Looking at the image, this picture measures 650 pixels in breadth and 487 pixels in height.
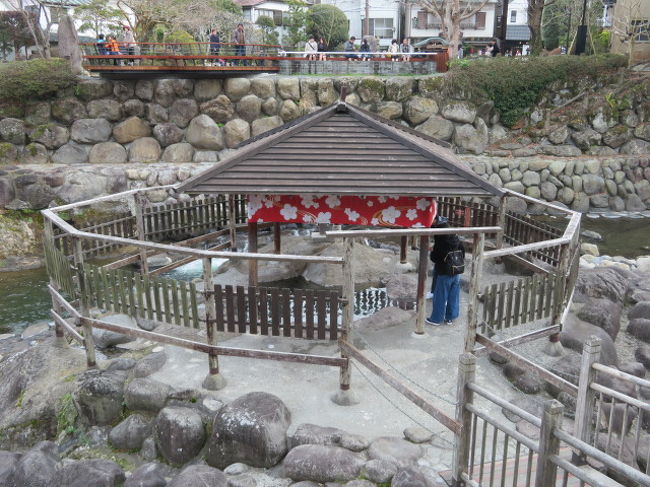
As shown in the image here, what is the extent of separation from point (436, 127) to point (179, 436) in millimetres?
20552

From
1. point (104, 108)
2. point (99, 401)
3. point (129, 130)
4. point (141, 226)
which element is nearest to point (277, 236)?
point (141, 226)

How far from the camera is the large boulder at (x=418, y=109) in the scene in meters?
24.6

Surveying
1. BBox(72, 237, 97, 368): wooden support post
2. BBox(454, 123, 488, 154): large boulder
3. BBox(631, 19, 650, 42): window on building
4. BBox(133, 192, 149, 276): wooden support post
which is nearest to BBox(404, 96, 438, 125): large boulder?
BBox(454, 123, 488, 154): large boulder

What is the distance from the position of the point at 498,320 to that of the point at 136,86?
20.5 metres

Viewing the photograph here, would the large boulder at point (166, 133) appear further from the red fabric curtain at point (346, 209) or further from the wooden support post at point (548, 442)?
the wooden support post at point (548, 442)

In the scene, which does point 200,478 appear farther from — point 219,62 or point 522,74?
point 522,74

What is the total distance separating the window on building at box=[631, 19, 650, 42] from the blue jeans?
2264 cm

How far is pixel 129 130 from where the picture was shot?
2344 centimetres

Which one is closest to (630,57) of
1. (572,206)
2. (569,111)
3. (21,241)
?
(569,111)

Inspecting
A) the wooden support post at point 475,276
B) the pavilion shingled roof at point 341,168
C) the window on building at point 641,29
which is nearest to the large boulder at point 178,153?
the pavilion shingled roof at point 341,168

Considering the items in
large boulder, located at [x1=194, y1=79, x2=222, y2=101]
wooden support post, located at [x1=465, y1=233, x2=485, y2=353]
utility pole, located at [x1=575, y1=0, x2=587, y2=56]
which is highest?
utility pole, located at [x1=575, y1=0, x2=587, y2=56]

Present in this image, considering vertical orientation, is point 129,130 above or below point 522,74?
below

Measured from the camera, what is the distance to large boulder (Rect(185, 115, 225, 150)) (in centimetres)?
2345

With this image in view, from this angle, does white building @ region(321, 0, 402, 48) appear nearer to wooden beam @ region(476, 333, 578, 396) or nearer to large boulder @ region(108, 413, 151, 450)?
wooden beam @ region(476, 333, 578, 396)
